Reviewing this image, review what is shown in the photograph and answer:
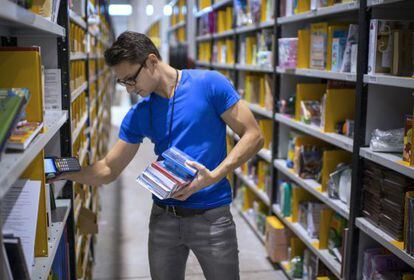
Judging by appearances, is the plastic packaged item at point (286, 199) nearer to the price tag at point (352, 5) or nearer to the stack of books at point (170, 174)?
the price tag at point (352, 5)

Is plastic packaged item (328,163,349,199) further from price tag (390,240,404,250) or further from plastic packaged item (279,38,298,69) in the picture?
plastic packaged item (279,38,298,69)

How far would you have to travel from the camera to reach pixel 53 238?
1.81m

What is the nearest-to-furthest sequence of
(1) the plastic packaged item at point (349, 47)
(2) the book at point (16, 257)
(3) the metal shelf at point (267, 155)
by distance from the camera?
(2) the book at point (16, 257) < (1) the plastic packaged item at point (349, 47) < (3) the metal shelf at point (267, 155)

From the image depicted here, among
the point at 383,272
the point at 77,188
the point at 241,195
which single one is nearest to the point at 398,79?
the point at 383,272

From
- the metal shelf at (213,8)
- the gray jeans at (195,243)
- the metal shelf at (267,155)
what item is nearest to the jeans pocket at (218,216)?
the gray jeans at (195,243)

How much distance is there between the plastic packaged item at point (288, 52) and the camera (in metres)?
3.55

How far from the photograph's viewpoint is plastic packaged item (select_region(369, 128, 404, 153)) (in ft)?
7.82

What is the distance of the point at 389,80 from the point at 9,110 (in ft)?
5.51

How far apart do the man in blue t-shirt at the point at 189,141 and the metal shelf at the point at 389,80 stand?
651mm

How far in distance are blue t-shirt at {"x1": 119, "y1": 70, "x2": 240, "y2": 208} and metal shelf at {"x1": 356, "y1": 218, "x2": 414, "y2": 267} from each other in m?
0.81

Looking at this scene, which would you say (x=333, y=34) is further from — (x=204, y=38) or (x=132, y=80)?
(x=204, y=38)

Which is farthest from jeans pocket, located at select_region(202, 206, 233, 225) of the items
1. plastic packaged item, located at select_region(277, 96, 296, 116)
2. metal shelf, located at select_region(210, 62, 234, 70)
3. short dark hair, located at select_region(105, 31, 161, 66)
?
metal shelf, located at select_region(210, 62, 234, 70)

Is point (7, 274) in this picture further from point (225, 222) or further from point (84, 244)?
point (84, 244)

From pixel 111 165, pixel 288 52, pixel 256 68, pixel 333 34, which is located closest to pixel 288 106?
pixel 288 52
